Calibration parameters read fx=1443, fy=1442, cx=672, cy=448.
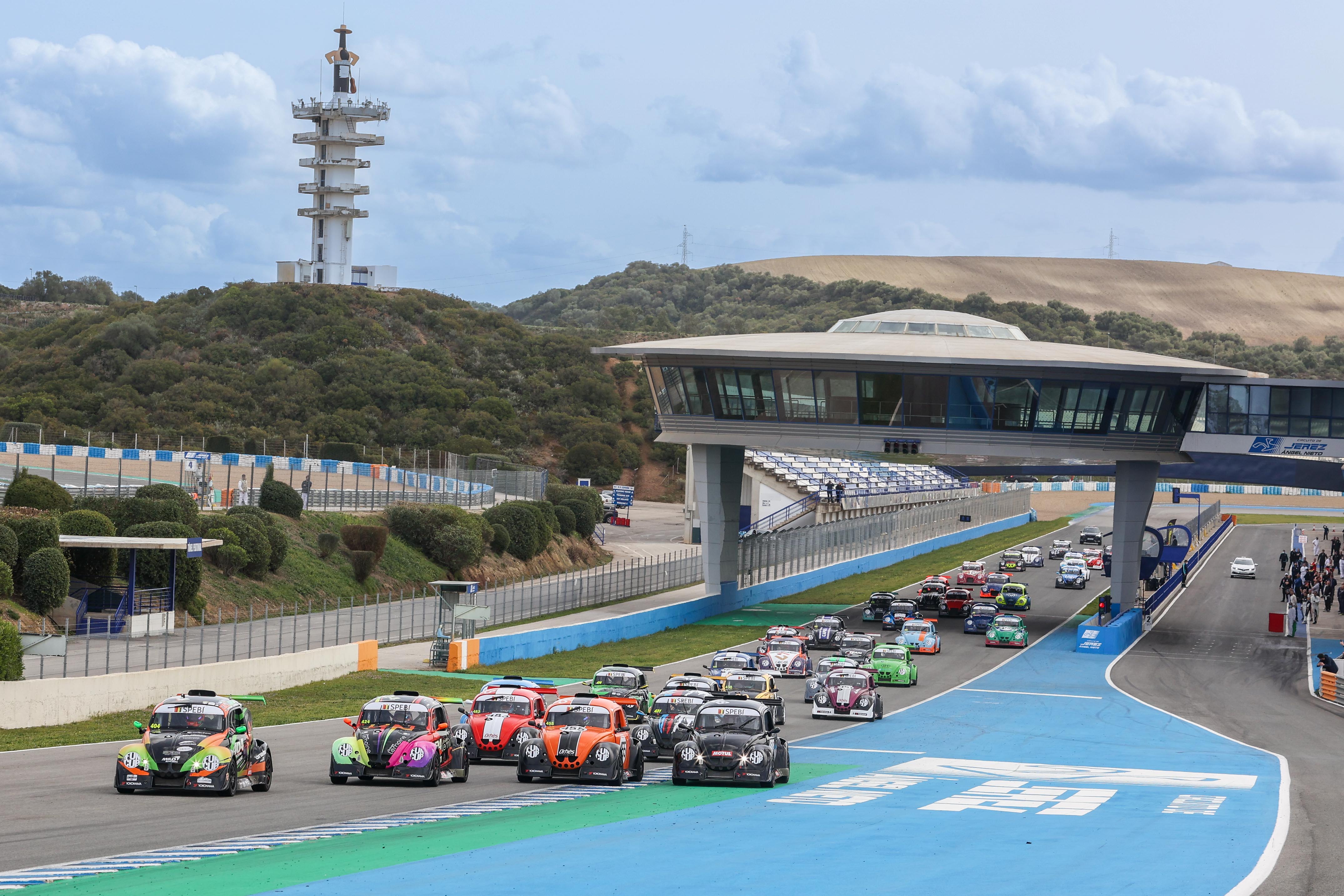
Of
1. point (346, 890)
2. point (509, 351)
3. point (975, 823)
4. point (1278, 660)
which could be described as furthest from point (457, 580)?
point (509, 351)

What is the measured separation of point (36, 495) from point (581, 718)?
34.9 m

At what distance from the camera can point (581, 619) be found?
64.7 m

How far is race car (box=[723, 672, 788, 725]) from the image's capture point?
36.3 metres

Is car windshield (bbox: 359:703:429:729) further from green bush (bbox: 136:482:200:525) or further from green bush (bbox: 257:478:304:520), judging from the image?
green bush (bbox: 257:478:304:520)

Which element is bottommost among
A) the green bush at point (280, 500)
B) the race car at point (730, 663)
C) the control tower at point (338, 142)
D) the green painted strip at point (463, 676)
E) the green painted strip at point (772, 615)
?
the green painted strip at point (772, 615)

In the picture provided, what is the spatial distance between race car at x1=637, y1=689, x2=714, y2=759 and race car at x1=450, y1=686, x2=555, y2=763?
251cm

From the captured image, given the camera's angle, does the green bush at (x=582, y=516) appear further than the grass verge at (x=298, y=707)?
Yes

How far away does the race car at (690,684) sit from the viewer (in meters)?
34.8

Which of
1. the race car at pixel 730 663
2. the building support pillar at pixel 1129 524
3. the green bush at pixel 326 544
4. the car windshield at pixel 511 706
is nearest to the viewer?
the car windshield at pixel 511 706

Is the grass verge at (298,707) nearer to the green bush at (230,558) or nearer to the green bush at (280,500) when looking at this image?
the green bush at (230,558)

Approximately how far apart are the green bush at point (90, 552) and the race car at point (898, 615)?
3432 centimetres

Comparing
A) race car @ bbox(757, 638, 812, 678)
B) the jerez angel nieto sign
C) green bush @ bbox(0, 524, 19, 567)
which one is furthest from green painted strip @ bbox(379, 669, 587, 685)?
the jerez angel nieto sign

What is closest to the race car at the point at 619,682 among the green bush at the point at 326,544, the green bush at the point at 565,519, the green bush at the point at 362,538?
the green bush at the point at 326,544

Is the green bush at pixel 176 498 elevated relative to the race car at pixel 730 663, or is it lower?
elevated
